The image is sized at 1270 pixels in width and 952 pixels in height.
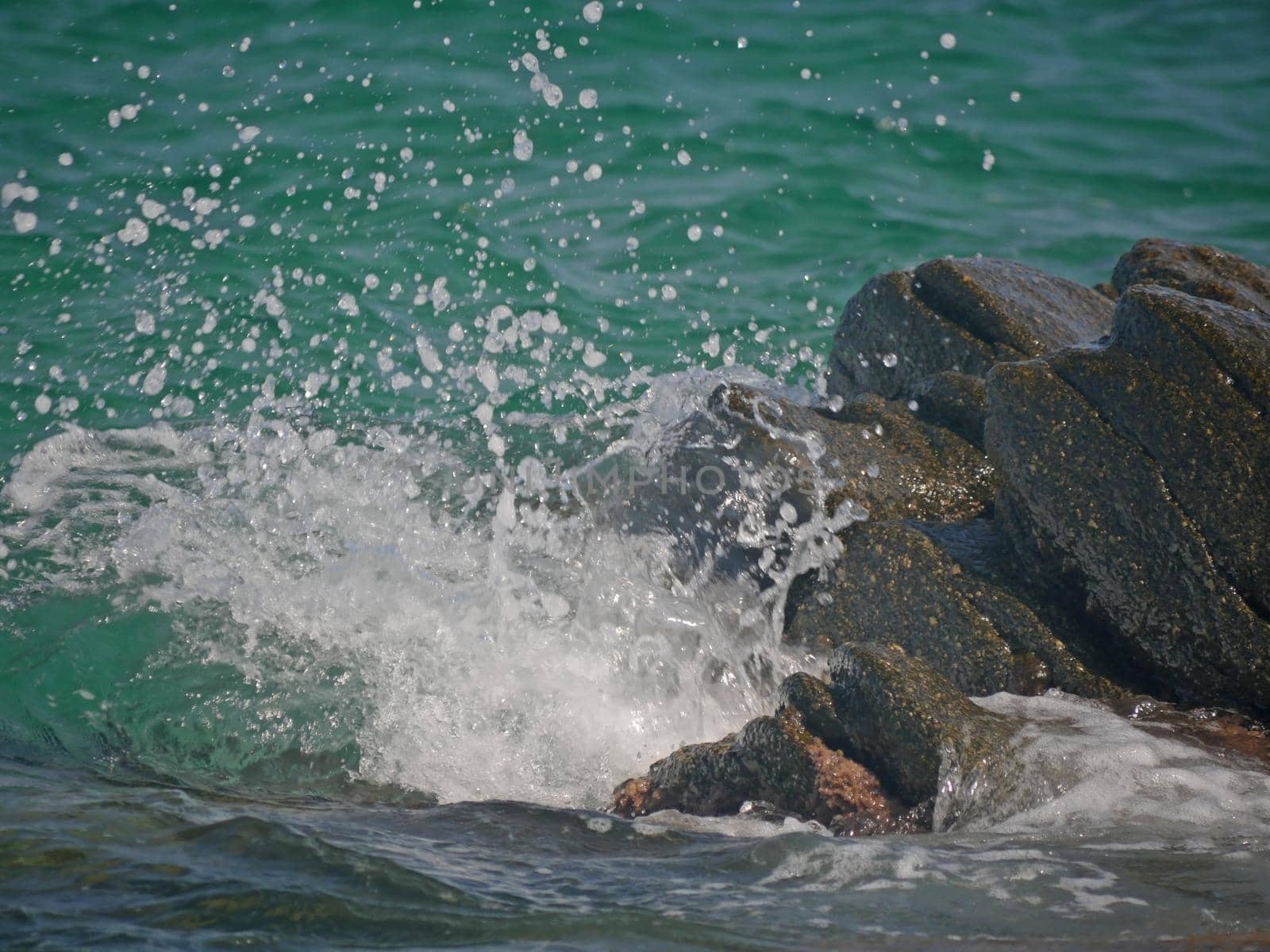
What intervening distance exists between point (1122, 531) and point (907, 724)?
3.78ft

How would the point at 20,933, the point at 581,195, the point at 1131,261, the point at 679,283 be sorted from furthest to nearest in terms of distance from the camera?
the point at 581,195 < the point at 679,283 < the point at 1131,261 < the point at 20,933

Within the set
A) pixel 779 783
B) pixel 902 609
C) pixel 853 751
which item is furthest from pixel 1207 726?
pixel 779 783

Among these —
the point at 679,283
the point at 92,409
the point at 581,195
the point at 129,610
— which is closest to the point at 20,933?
the point at 129,610

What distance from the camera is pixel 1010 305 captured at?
5438mm

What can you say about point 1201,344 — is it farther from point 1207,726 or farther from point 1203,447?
point 1207,726

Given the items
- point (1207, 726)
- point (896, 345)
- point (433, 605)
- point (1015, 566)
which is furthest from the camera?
point (896, 345)

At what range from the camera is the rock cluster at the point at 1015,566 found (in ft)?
11.7

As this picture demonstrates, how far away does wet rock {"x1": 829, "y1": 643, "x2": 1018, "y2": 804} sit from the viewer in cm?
346

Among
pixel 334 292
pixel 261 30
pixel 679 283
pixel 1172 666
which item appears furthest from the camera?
pixel 261 30

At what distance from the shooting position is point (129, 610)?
192 inches

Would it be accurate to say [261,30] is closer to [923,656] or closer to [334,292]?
[334,292]

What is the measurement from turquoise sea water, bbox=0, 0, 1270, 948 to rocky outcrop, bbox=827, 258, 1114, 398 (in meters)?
0.84

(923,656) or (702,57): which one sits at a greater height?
(702,57)

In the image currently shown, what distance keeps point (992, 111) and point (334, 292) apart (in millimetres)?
6103
